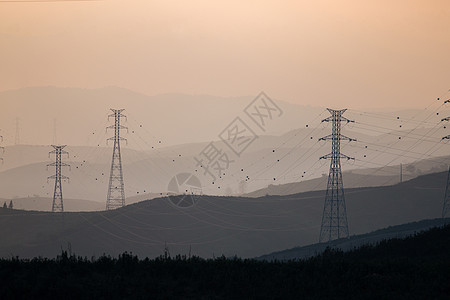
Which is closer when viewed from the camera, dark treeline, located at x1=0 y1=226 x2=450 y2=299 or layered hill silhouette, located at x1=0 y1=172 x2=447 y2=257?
dark treeline, located at x1=0 y1=226 x2=450 y2=299

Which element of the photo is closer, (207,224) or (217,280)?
(217,280)

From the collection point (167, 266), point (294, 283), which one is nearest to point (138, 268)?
point (167, 266)

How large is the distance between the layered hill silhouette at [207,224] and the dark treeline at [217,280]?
8446 cm

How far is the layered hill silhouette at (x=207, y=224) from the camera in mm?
125500

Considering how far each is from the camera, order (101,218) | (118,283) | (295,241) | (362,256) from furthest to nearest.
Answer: (101,218) < (295,241) < (362,256) < (118,283)

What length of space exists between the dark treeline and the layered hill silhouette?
8446 cm

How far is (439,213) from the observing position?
15150 cm

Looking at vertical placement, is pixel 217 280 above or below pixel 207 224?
below

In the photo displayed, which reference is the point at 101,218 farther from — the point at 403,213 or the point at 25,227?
the point at 403,213

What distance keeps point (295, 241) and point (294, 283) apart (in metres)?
102

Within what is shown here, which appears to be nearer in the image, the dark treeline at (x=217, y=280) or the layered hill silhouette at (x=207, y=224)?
the dark treeline at (x=217, y=280)

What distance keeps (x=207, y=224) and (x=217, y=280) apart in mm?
110761

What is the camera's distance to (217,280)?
32.2 m

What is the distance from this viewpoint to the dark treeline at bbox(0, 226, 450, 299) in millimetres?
30250
